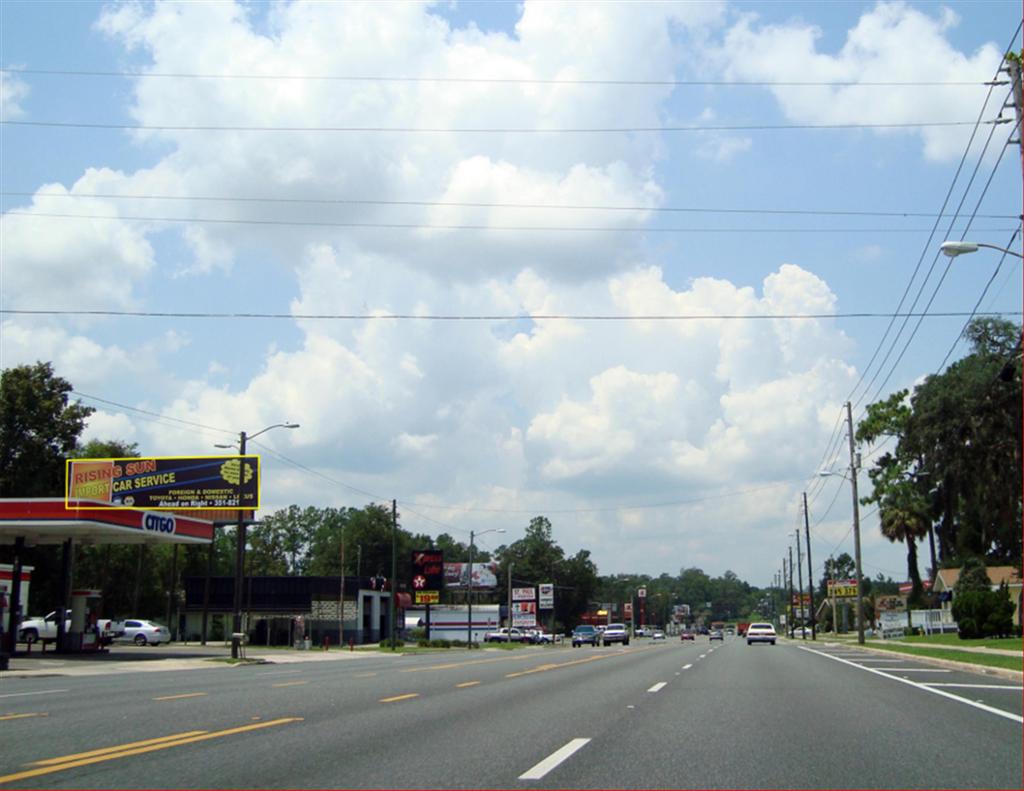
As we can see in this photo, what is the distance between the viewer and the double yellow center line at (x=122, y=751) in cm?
912

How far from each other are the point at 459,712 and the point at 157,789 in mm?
6667

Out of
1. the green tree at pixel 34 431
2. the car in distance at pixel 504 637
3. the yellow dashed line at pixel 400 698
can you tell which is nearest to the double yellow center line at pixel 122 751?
the yellow dashed line at pixel 400 698

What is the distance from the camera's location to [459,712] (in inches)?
568

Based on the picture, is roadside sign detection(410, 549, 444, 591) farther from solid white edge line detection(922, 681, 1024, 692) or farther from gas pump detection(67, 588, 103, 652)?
solid white edge line detection(922, 681, 1024, 692)

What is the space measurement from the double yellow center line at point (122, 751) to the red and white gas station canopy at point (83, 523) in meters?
27.6

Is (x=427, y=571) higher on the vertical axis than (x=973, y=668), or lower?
higher

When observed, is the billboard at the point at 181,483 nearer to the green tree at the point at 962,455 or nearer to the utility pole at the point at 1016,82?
the utility pole at the point at 1016,82

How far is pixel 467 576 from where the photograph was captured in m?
141

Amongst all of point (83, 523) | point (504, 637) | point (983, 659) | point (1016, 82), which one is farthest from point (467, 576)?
point (1016, 82)

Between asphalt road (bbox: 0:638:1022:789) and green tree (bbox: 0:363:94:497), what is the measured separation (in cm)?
5308

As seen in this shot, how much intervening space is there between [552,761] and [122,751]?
4.40m

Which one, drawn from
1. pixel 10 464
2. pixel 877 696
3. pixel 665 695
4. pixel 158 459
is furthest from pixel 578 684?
pixel 10 464

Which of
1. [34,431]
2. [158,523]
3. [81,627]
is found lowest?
[81,627]

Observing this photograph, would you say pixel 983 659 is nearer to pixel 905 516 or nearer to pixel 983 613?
pixel 983 613
